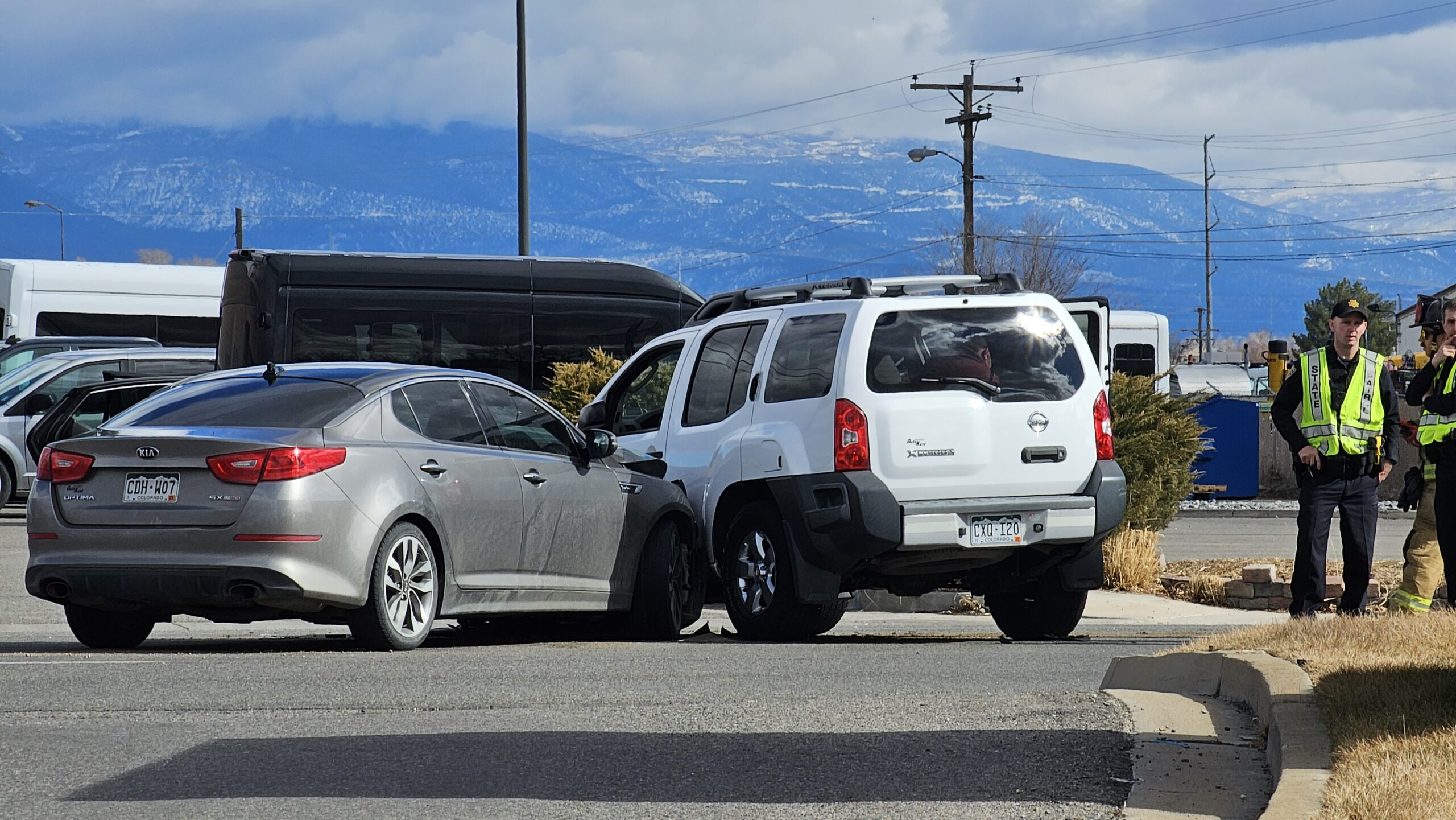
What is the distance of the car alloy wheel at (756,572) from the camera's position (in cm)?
1095

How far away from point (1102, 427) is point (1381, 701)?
15.7 ft

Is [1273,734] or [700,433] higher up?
[700,433]

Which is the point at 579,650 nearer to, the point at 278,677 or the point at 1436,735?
the point at 278,677

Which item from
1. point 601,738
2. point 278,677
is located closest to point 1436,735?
point 601,738

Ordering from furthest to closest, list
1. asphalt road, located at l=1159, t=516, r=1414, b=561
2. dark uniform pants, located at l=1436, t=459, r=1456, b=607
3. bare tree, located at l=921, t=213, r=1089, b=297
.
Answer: bare tree, located at l=921, t=213, r=1089, b=297 < asphalt road, located at l=1159, t=516, r=1414, b=561 < dark uniform pants, located at l=1436, t=459, r=1456, b=607

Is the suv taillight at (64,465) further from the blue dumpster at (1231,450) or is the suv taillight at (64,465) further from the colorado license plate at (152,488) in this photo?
the blue dumpster at (1231,450)

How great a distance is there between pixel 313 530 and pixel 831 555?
287 centimetres

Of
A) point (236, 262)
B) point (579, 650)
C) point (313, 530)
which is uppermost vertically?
point (236, 262)

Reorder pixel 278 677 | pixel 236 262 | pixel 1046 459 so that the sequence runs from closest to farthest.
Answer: pixel 278 677 → pixel 1046 459 → pixel 236 262

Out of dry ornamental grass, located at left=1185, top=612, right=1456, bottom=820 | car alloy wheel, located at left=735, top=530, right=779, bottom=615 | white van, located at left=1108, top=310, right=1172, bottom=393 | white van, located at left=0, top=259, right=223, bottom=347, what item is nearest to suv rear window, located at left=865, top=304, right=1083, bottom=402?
car alloy wheel, located at left=735, top=530, right=779, bottom=615

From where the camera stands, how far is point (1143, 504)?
17297 millimetres

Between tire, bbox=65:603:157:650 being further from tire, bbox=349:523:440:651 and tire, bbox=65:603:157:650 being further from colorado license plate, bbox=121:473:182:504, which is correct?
tire, bbox=349:523:440:651

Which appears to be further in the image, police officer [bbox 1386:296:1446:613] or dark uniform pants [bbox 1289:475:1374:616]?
dark uniform pants [bbox 1289:475:1374:616]

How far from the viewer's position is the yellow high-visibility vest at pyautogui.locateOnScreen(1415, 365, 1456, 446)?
10031 mm
